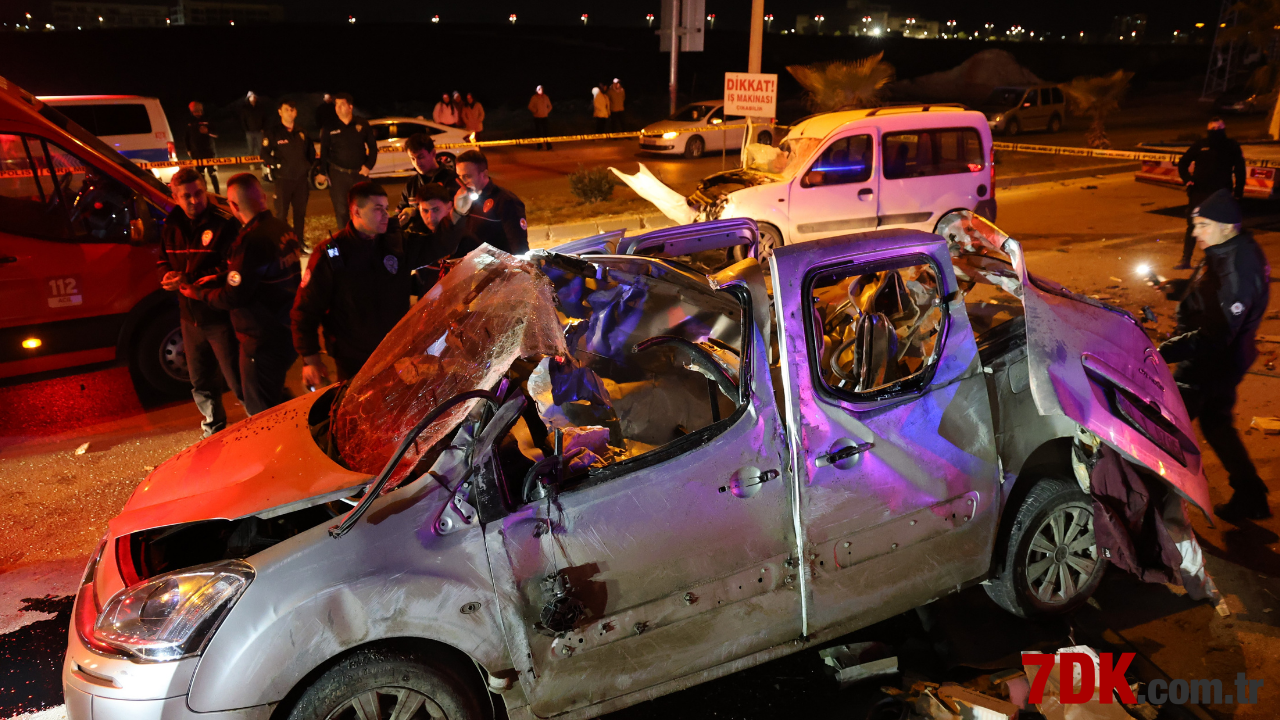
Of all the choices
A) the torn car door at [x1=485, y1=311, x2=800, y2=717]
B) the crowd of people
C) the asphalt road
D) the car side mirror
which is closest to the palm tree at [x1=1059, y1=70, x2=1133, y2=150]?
the asphalt road

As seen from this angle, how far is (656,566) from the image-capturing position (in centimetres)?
275

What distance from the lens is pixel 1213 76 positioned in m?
39.7

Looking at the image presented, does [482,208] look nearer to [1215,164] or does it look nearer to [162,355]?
[162,355]

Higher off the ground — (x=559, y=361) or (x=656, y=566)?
(x=559, y=361)

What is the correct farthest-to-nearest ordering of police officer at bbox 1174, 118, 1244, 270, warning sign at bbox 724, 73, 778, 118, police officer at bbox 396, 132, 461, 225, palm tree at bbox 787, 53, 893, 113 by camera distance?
palm tree at bbox 787, 53, 893, 113 < warning sign at bbox 724, 73, 778, 118 < police officer at bbox 1174, 118, 1244, 270 < police officer at bbox 396, 132, 461, 225

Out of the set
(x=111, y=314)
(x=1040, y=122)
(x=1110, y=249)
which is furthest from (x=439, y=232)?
(x=1040, y=122)

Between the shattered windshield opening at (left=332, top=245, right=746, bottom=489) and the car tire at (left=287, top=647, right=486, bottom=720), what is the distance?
537 mm

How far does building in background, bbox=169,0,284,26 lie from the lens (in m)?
80.6

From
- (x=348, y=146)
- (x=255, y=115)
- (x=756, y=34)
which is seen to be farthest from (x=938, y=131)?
(x=255, y=115)

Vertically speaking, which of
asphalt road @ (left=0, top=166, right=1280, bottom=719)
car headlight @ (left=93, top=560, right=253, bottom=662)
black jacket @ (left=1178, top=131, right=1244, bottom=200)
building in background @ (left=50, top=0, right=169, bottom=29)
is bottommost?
asphalt road @ (left=0, top=166, right=1280, bottom=719)

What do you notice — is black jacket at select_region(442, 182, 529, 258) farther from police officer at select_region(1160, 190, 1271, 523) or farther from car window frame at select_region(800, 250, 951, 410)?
police officer at select_region(1160, 190, 1271, 523)

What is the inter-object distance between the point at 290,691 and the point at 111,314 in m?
5.13

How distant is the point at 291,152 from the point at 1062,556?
974 cm

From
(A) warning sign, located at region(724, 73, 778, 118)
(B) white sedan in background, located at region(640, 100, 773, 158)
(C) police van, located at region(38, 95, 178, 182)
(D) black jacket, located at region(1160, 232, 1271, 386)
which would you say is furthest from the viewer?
(B) white sedan in background, located at region(640, 100, 773, 158)
